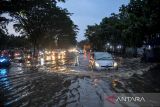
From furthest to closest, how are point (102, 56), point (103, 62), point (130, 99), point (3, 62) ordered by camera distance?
point (3, 62) → point (102, 56) → point (103, 62) → point (130, 99)

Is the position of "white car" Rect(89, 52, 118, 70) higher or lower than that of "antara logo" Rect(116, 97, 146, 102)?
higher

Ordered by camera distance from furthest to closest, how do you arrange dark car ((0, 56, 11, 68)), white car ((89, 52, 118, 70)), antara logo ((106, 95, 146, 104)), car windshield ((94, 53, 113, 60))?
dark car ((0, 56, 11, 68)) < car windshield ((94, 53, 113, 60)) < white car ((89, 52, 118, 70)) < antara logo ((106, 95, 146, 104))

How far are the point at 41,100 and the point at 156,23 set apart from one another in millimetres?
17608

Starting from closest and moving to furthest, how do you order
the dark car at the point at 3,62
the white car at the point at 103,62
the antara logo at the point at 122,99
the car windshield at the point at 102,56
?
1. the antara logo at the point at 122,99
2. the white car at the point at 103,62
3. the car windshield at the point at 102,56
4. the dark car at the point at 3,62

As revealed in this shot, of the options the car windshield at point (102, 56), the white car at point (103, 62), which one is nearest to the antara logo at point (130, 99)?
the white car at point (103, 62)

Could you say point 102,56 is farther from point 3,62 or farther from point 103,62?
point 3,62

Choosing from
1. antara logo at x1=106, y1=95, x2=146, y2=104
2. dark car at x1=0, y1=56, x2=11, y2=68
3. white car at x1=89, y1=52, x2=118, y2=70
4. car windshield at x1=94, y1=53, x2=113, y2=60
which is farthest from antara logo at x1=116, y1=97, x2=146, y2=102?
dark car at x1=0, y1=56, x2=11, y2=68

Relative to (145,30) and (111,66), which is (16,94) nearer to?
(111,66)

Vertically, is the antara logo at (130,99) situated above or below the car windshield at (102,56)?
below

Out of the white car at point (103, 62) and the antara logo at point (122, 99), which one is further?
the white car at point (103, 62)

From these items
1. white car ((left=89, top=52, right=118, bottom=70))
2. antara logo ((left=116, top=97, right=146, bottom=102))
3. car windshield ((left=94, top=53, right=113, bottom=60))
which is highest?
car windshield ((left=94, top=53, right=113, bottom=60))

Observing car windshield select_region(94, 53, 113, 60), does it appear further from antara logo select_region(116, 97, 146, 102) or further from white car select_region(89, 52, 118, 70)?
antara logo select_region(116, 97, 146, 102)

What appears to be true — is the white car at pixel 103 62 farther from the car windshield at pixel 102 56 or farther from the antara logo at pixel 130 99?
the antara logo at pixel 130 99

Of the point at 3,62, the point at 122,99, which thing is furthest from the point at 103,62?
the point at 3,62
